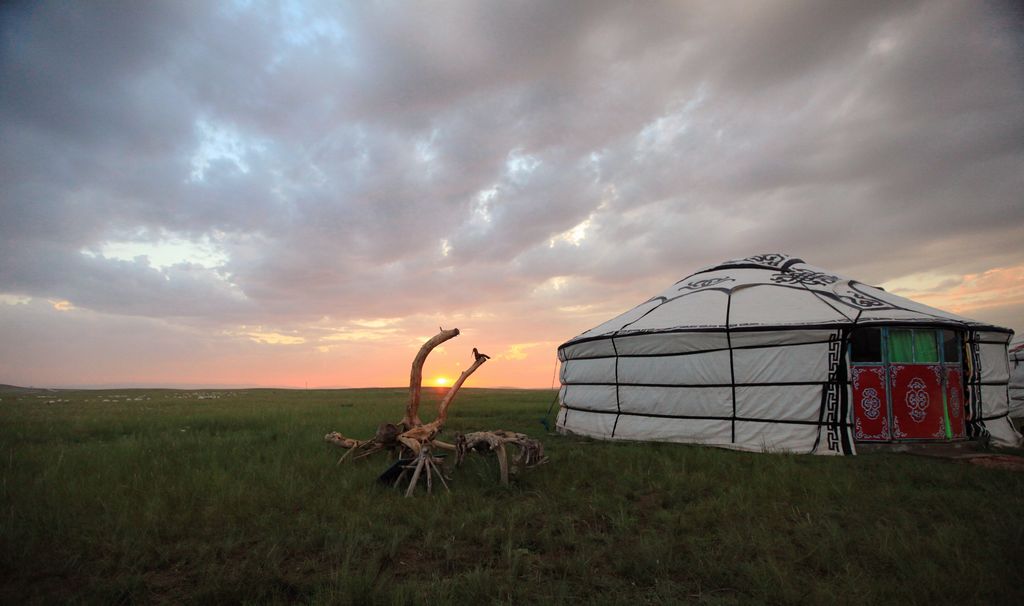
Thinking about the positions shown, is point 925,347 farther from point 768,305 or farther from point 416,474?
point 416,474

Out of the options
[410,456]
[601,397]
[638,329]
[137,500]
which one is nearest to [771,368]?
[638,329]

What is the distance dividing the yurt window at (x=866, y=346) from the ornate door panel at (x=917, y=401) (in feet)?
1.35

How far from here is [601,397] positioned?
834 centimetres

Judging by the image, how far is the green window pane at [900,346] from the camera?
666cm

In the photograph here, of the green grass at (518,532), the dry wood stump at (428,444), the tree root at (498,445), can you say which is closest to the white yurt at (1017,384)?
the green grass at (518,532)

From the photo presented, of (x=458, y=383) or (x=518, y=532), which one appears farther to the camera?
(x=458, y=383)

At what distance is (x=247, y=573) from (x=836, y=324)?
22.5 feet

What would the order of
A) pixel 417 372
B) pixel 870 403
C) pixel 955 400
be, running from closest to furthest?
pixel 417 372 → pixel 870 403 → pixel 955 400

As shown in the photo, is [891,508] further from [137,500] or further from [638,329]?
[137,500]

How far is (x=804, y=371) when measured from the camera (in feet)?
21.5

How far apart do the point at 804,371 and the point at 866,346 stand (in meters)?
1.25

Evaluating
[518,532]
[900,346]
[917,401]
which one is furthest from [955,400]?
[518,532]

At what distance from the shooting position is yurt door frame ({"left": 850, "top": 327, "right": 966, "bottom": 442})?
21.4 feet

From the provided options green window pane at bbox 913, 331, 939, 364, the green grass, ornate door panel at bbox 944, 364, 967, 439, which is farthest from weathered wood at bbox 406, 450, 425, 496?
ornate door panel at bbox 944, 364, 967, 439
